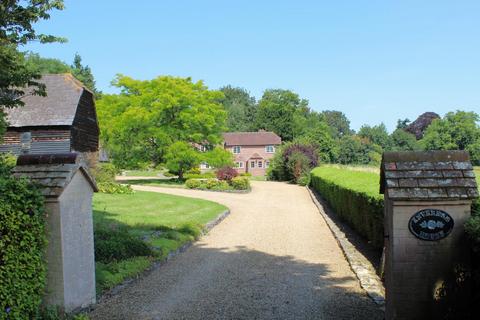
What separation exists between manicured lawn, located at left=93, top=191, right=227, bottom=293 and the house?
48716 mm

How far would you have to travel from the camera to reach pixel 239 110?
118 metres

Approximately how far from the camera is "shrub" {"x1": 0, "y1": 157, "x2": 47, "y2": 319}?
5168 mm

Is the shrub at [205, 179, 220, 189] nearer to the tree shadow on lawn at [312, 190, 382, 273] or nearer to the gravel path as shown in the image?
the tree shadow on lawn at [312, 190, 382, 273]

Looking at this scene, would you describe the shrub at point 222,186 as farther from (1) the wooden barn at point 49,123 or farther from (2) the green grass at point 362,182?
(2) the green grass at point 362,182

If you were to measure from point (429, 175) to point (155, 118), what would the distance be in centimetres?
3581

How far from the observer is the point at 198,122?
1575 inches

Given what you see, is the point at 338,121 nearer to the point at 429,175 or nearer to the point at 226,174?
the point at 226,174

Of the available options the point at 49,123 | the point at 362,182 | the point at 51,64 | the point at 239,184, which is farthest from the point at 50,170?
the point at 51,64

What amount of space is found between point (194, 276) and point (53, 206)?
14.1 ft

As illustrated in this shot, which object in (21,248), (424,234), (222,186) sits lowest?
(222,186)

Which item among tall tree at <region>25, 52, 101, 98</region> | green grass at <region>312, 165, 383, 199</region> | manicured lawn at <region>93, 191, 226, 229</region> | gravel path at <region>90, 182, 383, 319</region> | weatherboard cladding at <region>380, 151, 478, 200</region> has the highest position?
tall tree at <region>25, 52, 101, 98</region>

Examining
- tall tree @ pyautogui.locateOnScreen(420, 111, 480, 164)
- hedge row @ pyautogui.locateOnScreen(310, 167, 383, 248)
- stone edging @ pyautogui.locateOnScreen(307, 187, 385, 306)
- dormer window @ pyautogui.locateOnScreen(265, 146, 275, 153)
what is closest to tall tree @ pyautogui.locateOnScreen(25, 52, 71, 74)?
dormer window @ pyautogui.locateOnScreen(265, 146, 275, 153)

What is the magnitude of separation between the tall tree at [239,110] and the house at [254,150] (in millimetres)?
17519

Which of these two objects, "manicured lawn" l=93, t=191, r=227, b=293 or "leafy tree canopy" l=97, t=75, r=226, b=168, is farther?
"leafy tree canopy" l=97, t=75, r=226, b=168
